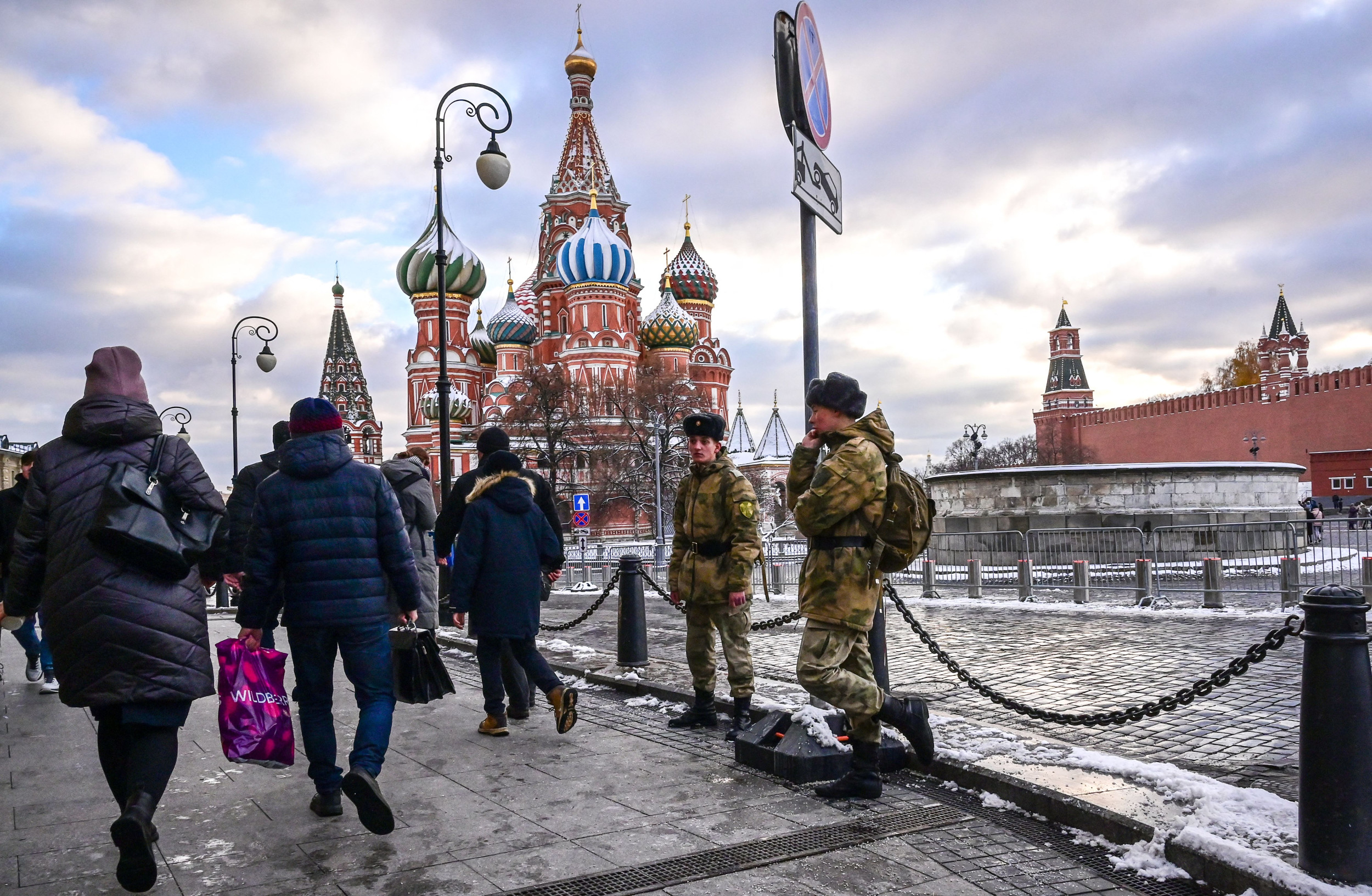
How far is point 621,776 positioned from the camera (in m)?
5.04

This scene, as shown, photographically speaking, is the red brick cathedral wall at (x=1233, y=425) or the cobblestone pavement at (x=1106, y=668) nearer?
the cobblestone pavement at (x=1106, y=668)

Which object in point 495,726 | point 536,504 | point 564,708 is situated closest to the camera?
point 564,708

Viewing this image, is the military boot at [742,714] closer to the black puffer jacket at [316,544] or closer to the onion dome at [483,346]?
the black puffer jacket at [316,544]

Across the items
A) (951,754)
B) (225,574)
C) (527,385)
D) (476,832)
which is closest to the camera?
(476,832)

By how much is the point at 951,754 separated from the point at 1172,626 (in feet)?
22.6

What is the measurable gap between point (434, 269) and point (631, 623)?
53.7 meters

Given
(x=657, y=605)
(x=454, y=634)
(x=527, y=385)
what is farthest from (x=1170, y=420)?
(x=454, y=634)

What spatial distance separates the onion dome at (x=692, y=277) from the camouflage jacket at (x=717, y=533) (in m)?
59.0

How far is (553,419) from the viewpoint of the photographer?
4612cm

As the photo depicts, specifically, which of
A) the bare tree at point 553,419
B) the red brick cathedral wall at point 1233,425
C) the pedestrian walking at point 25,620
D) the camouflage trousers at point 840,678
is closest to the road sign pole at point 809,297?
the camouflage trousers at point 840,678

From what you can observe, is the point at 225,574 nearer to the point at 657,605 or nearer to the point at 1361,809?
the point at 1361,809

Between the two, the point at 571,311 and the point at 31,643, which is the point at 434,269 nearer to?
the point at 571,311

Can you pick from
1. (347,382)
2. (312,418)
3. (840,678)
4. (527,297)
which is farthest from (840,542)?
(347,382)

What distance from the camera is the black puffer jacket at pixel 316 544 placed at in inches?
174
